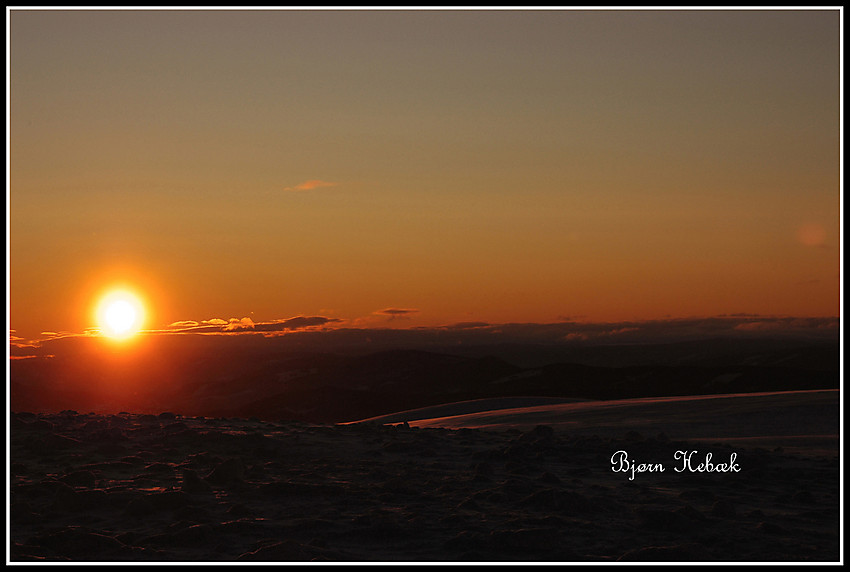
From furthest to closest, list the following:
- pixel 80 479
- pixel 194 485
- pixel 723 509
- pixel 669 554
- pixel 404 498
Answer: pixel 80 479, pixel 194 485, pixel 404 498, pixel 723 509, pixel 669 554

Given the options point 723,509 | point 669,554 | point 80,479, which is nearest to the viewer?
point 669,554

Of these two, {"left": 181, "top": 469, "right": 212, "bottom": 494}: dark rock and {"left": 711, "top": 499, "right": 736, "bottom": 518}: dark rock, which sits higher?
{"left": 181, "top": 469, "right": 212, "bottom": 494}: dark rock

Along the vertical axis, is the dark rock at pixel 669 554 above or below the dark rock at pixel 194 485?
below

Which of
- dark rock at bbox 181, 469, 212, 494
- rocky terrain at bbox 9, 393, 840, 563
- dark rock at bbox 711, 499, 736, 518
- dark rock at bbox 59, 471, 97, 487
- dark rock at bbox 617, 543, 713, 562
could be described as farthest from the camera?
dark rock at bbox 59, 471, 97, 487

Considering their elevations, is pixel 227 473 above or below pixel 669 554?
above

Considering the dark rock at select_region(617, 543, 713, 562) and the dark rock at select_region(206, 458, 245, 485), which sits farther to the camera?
the dark rock at select_region(206, 458, 245, 485)

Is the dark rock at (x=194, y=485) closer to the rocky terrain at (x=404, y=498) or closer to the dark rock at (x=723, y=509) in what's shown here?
the rocky terrain at (x=404, y=498)

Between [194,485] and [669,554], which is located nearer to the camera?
[669,554]

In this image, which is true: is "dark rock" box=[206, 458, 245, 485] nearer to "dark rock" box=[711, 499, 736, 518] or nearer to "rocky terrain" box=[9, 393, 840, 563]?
"rocky terrain" box=[9, 393, 840, 563]

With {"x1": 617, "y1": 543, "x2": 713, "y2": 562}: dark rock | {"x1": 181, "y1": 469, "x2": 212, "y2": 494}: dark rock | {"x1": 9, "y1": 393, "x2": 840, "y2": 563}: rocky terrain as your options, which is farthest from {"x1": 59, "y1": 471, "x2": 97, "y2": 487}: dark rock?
{"x1": 617, "y1": 543, "x2": 713, "y2": 562}: dark rock

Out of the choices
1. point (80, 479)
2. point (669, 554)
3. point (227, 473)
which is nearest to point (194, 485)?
point (227, 473)

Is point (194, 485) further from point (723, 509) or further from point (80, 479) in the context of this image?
point (723, 509)

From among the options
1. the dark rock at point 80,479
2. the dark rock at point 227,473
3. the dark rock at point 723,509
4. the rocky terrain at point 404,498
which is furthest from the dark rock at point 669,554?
the dark rock at point 80,479
